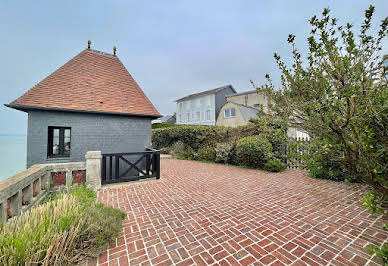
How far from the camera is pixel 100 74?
720 centimetres

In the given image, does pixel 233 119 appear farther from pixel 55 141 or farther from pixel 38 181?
pixel 38 181

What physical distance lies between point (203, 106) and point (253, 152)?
70.0 feet

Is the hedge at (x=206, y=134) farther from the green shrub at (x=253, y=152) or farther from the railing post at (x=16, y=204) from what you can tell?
the railing post at (x=16, y=204)

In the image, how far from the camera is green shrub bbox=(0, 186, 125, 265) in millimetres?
1677

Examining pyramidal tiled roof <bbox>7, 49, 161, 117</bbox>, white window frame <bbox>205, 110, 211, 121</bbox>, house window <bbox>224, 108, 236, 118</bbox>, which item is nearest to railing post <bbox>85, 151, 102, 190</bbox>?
pyramidal tiled roof <bbox>7, 49, 161, 117</bbox>

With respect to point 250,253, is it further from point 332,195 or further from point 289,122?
point 332,195

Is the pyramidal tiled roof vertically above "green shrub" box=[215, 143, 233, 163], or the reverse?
the pyramidal tiled roof

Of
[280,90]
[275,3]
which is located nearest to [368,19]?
[280,90]

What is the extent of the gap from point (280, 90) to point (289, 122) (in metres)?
0.79

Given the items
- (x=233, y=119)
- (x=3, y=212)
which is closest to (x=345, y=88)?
(x=3, y=212)

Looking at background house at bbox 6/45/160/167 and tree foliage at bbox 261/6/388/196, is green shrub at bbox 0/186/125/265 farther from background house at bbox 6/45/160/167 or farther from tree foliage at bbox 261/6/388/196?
background house at bbox 6/45/160/167

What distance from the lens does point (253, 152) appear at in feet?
24.9

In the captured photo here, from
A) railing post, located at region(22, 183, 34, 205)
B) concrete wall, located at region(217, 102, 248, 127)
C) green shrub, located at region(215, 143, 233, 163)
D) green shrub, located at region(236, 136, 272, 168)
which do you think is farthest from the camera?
concrete wall, located at region(217, 102, 248, 127)

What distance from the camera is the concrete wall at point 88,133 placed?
17.7ft
